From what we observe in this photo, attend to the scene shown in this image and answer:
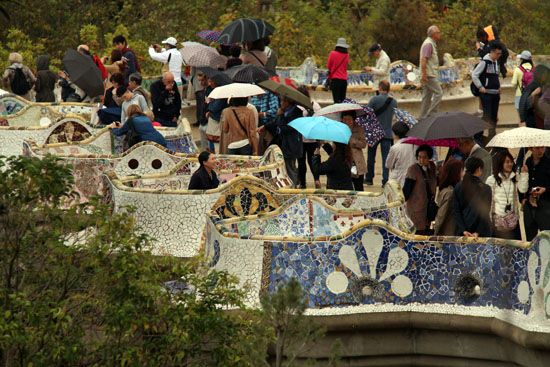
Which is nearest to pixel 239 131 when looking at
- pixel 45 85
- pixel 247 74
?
pixel 247 74

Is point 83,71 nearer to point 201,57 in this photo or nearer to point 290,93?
point 201,57

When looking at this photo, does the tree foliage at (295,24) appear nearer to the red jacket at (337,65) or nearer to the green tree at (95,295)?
the red jacket at (337,65)

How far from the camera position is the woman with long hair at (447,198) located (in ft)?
50.8

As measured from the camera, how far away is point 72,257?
12453mm

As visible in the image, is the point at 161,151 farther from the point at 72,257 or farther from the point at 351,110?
the point at 72,257

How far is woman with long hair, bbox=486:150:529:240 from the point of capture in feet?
51.4

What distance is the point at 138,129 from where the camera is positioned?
1906 cm

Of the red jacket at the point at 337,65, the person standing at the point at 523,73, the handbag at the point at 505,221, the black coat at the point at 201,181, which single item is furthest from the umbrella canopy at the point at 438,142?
the red jacket at the point at 337,65

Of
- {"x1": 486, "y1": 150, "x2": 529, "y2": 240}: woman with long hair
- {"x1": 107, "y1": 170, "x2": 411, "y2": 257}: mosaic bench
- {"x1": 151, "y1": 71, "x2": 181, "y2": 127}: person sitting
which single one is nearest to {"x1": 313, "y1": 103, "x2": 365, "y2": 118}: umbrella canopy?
{"x1": 151, "y1": 71, "x2": 181, "y2": 127}: person sitting

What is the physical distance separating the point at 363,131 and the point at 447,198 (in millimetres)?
4572

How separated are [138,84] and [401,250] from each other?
7818 millimetres

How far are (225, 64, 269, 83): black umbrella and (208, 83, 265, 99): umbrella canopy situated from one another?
5.05 ft

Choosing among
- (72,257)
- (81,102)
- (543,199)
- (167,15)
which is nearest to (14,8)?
(167,15)

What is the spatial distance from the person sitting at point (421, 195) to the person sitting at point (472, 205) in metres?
1.22
